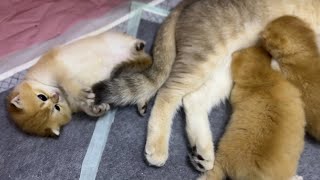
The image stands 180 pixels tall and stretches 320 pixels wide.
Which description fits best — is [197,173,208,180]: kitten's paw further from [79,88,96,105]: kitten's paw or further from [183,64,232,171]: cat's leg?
[79,88,96,105]: kitten's paw

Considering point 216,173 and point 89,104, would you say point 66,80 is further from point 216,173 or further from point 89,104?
point 216,173


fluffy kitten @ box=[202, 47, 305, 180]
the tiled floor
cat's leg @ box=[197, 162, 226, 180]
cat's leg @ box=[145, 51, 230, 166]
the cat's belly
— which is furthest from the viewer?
the tiled floor

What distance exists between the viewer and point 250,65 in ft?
5.05

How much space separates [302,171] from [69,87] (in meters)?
0.90

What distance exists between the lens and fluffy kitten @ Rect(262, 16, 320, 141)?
4.91 feet

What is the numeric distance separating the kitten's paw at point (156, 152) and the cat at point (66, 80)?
19 centimetres

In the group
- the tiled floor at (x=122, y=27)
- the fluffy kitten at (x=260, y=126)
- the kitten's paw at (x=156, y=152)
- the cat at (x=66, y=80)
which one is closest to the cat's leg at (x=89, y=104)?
the cat at (x=66, y=80)

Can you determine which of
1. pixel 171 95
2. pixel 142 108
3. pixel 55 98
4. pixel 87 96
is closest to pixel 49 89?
pixel 55 98

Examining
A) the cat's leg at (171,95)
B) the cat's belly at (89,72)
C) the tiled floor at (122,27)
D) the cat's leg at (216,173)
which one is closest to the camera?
the cat's leg at (216,173)

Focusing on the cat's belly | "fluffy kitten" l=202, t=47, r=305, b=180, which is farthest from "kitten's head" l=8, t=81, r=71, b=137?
"fluffy kitten" l=202, t=47, r=305, b=180

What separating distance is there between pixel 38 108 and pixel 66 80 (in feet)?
0.48

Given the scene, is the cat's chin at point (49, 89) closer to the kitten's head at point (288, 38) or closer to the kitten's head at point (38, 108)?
the kitten's head at point (38, 108)

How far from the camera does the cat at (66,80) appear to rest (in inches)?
63.1

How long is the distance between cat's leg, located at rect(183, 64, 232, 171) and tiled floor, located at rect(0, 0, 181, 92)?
51 cm
